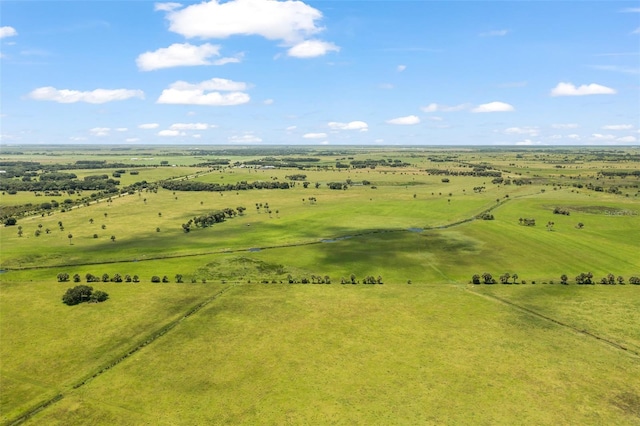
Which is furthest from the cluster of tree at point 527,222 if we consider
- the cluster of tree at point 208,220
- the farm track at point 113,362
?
the farm track at point 113,362

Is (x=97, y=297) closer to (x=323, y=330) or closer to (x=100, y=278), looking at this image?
(x=100, y=278)

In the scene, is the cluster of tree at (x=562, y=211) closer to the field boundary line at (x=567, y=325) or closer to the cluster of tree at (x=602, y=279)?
the cluster of tree at (x=602, y=279)

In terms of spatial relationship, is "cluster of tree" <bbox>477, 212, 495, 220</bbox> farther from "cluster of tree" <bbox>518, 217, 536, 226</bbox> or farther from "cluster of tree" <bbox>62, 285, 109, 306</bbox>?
"cluster of tree" <bbox>62, 285, 109, 306</bbox>

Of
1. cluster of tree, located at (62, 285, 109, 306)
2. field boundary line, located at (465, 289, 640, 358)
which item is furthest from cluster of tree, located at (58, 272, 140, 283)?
field boundary line, located at (465, 289, 640, 358)

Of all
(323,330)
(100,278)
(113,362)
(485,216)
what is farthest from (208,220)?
(485,216)

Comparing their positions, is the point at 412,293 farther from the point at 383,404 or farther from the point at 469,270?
the point at 383,404
